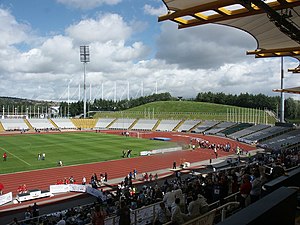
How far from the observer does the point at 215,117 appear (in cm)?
8294

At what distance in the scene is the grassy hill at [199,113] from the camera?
74.8m

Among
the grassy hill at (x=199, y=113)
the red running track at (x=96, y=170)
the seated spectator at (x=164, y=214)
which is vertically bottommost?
the red running track at (x=96, y=170)

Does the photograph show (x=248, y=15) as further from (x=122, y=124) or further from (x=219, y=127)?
(x=122, y=124)

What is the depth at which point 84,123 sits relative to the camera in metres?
90.6

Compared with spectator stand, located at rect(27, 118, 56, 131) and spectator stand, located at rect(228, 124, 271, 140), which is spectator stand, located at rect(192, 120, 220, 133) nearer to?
spectator stand, located at rect(228, 124, 271, 140)

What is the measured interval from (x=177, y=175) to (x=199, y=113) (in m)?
68.8

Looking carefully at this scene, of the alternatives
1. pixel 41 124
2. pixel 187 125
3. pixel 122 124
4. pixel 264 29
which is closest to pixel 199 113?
pixel 187 125

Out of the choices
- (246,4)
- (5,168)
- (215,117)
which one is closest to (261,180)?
(246,4)

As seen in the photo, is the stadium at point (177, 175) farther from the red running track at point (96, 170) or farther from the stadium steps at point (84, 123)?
the stadium steps at point (84, 123)

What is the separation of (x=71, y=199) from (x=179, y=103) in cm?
11109

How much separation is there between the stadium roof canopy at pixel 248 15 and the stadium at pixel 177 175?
4cm

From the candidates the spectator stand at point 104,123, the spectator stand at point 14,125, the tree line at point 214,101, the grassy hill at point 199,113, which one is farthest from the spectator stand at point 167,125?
the tree line at point 214,101

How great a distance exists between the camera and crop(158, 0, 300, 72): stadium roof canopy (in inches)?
332

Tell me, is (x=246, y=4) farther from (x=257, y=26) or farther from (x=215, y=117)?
(x=215, y=117)
